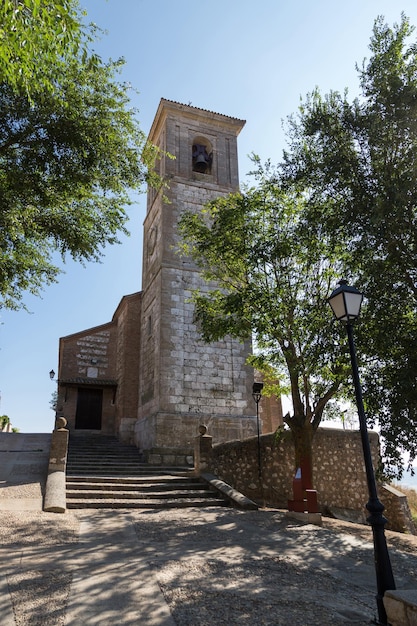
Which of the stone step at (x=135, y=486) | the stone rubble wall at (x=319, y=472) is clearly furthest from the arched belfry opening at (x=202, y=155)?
the stone step at (x=135, y=486)

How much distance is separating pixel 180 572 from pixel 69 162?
8360 mm

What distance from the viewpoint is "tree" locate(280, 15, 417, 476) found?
25.1 ft

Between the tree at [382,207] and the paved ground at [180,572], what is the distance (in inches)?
96.3

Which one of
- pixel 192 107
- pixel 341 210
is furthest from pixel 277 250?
pixel 192 107

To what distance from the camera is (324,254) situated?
11.5 metres

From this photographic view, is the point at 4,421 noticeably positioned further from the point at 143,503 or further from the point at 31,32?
the point at 31,32

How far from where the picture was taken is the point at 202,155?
20.4 metres

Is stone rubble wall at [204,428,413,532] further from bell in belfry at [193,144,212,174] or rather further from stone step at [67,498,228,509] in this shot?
bell in belfry at [193,144,212,174]

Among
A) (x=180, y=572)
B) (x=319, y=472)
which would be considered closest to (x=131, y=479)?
(x=319, y=472)

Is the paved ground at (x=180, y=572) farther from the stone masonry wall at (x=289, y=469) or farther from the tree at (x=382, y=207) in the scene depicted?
the stone masonry wall at (x=289, y=469)

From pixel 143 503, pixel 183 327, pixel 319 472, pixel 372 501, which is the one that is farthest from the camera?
pixel 183 327

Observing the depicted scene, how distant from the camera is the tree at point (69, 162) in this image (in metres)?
9.05

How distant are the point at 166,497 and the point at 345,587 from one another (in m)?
6.15

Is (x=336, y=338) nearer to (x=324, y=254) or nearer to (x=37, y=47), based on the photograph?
(x=324, y=254)
